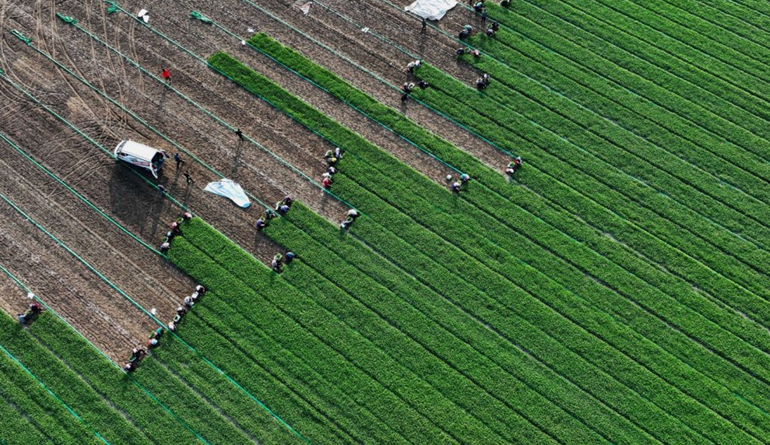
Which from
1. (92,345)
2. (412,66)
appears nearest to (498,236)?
(412,66)

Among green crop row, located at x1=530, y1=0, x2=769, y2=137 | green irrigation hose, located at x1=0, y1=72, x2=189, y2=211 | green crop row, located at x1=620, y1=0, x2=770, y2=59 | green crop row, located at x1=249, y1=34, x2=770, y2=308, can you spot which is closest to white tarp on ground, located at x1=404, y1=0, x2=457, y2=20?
green crop row, located at x1=530, y1=0, x2=769, y2=137

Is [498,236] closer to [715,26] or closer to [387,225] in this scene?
[387,225]

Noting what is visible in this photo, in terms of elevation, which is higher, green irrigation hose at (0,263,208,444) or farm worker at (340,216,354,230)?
farm worker at (340,216,354,230)

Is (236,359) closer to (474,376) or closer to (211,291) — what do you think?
(211,291)

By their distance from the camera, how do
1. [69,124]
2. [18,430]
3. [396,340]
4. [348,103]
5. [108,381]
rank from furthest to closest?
1. [348,103]
2. [69,124]
3. [396,340]
4. [108,381]
5. [18,430]

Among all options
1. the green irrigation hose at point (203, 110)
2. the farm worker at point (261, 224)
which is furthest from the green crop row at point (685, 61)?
the farm worker at point (261, 224)

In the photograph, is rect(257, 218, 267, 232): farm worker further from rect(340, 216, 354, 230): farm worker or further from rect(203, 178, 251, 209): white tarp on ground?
rect(340, 216, 354, 230): farm worker
